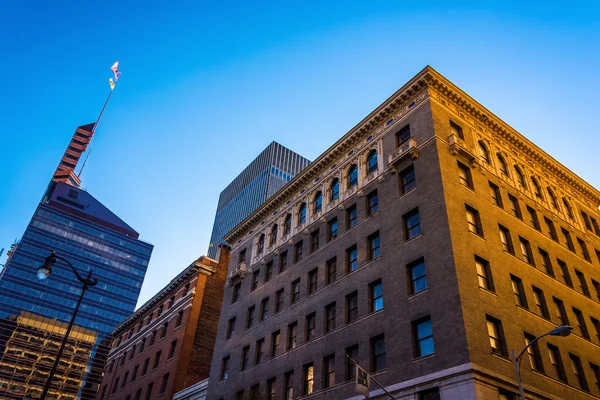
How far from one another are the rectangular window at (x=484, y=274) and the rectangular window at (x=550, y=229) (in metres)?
11.2

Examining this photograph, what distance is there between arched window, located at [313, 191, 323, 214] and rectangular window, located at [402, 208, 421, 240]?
36.6 feet

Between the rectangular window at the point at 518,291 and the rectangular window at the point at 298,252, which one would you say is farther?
the rectangular window at the point at 298,252

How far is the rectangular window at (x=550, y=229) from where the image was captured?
124ft

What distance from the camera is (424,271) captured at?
95.3 ft

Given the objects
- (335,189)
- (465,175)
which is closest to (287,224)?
(335,189)

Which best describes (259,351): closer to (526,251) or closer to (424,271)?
(424,271)

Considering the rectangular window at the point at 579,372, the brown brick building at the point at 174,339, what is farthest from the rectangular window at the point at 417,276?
the brown brick building at the point at 174,339

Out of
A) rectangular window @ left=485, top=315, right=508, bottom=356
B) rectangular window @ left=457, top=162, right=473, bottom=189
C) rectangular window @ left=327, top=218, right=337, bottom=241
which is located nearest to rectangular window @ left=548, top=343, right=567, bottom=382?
rectangular window @ left=485, top=315, right=508, bottom=356

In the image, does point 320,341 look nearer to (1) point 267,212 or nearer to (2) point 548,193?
(1) point 267,212

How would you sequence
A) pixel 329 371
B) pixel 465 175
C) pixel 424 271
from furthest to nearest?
pixel 465 175
pixel 329 371
pixel 424 271

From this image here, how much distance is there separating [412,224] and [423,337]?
7685 millimetres

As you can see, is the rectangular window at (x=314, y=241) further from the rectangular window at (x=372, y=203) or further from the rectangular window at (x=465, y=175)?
the rectangular window at (x=465, y=175)

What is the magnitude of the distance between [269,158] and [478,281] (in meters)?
146

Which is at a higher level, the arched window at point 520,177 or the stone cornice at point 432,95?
the stone cornice at point 432,95
